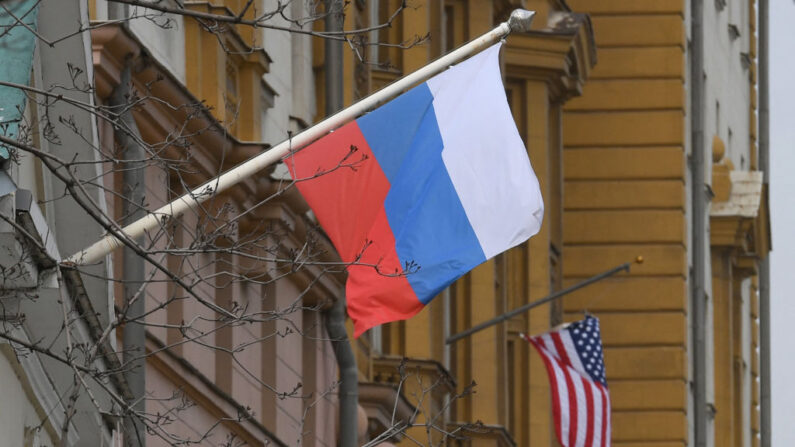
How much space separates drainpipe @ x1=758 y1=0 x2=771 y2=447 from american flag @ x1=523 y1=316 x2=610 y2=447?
20882 mm

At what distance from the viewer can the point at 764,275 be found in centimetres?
6072

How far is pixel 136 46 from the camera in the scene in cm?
2091

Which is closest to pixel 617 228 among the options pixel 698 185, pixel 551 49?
pixel 698 185

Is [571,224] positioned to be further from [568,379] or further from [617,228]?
[568,379]

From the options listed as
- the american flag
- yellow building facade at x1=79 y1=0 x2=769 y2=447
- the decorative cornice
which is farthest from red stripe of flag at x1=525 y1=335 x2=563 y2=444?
the decorative cornice

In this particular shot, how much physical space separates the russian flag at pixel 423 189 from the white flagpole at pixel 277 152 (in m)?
0.30

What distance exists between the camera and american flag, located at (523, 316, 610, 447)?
Result: 37.7m

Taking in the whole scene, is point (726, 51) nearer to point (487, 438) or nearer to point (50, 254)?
point (487, 438)

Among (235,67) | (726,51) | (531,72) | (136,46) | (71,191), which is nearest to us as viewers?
(71,191)

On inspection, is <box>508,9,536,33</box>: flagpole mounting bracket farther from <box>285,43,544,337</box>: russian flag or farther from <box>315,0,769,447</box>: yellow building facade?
<box>315,0,769,447</box>: yellow building facade

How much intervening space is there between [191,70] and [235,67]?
4.82 feet

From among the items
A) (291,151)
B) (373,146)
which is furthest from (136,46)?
(291,151)

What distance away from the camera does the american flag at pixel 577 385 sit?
3769 cm

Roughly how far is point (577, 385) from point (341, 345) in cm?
1100
